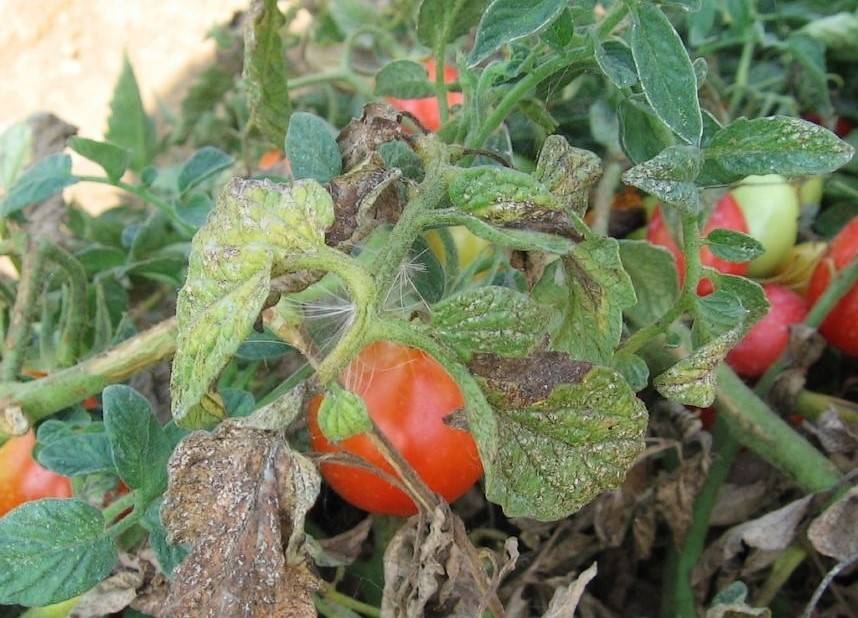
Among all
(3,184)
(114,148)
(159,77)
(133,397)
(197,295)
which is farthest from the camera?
(159,77)

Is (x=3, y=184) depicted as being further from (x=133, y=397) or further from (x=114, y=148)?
(x=133, y=397)

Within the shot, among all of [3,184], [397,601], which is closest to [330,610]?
[397,601]

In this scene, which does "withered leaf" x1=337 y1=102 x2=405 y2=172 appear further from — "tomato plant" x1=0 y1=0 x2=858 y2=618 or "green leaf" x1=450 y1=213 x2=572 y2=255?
"green leaf" x1=450 y1=213 x2=572 y2=255

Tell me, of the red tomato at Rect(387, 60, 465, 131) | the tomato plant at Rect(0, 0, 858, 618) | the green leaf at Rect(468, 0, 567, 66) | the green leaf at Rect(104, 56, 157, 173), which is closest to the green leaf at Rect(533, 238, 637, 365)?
the tomato plant at Rect(0, 0, 858, 618)

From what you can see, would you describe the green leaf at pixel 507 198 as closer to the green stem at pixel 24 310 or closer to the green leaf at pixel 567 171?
the green leaf at pixel 567 171

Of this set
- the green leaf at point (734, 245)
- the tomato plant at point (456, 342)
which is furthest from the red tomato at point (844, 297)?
the green leaf at point (734, 245)

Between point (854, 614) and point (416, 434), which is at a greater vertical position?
point (416, 434)

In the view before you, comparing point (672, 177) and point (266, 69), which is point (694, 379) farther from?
point (266, 69)
